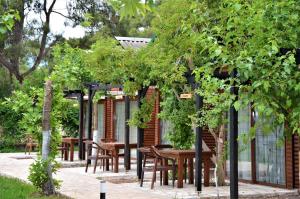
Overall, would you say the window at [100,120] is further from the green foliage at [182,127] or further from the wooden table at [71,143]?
the green foliage at [182,127]

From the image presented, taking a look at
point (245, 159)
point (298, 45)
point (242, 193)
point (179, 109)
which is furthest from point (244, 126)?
point (298, 45)

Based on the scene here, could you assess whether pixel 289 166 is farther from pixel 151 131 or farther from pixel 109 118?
pixel 109 118

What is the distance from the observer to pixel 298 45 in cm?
451

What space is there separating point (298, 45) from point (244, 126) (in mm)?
6099

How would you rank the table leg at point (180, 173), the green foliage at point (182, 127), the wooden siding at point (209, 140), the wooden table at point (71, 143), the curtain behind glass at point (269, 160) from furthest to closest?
the wooden table at point (71, 143) → the wooden siding at point (209, 140) → the green foliage at point (182, 127) → the curtain behind glass at point (269, 160) → the table leg at point (180, 173)

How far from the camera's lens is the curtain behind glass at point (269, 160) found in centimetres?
970

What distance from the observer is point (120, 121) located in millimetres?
17234

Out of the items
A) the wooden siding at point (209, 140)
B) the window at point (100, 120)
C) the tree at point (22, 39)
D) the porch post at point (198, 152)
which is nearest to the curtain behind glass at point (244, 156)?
the porch post at point (198, 152)

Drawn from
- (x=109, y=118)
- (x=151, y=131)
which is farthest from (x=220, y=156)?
(x=109, y=118)

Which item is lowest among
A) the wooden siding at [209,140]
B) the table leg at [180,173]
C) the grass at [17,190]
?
the grass at [17,190]

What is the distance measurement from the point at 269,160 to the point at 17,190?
15.8ft

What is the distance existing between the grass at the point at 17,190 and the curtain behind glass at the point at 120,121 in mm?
6685

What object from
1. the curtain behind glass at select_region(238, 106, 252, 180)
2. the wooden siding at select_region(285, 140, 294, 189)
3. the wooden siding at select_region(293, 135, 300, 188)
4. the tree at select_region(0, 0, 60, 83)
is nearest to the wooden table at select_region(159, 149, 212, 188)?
the curtain behind glass at select_region(238, 106, 252, 180)

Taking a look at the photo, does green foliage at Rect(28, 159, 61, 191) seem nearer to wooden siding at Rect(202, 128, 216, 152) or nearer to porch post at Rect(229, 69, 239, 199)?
porch post at Rect(229, 69, 239, 199)
